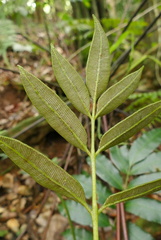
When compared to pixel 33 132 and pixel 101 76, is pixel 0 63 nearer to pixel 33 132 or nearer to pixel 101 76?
pixel 33 132

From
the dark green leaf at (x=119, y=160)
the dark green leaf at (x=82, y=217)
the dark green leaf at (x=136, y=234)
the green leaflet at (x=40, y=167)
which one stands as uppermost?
the dark green leaf at (x=119, y=160)

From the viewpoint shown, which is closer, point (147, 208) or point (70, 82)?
point (70, 82)

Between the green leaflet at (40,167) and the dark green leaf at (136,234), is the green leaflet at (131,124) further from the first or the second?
the dark green leaf at (136,234)

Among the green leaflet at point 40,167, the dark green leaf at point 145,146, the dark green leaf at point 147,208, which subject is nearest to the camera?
the green leaflet at point 40,167

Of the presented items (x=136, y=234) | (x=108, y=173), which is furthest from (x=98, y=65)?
(x=136, y=234)

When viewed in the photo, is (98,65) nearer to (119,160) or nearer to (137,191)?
(137,191)

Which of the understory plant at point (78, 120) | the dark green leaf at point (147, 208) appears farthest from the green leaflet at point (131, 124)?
the dark green leaf at point (147, 208)

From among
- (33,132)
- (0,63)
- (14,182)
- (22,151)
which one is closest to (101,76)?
(22,151)
